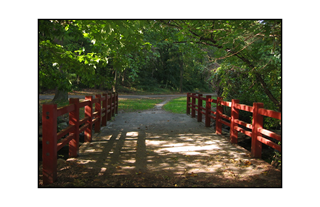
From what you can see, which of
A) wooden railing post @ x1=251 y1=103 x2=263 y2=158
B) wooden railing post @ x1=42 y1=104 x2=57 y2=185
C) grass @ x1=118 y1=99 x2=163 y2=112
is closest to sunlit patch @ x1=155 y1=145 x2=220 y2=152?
wooden railing post @ x1=251 y1=103 x2=263 y2=158

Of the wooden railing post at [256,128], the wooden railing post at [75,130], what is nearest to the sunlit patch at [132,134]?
the wooden railing post at [75,130]

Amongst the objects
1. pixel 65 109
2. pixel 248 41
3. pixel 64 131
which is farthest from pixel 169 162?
pixel 248 41

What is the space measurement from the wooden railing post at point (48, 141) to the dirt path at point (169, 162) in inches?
23.2

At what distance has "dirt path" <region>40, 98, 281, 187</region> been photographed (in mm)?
4180

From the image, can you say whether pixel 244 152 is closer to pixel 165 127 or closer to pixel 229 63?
pixel 229 63

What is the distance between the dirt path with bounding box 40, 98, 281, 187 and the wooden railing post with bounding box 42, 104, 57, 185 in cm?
59

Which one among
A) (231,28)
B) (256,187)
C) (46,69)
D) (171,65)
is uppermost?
(171,65)

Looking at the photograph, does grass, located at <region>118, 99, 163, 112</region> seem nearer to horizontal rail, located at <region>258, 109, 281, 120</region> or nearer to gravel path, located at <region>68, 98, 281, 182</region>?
gravel path, located at <region>68, 98, 281, 182</region>

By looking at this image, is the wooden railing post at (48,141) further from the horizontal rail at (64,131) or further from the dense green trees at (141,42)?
the dense green trees at (141,42)

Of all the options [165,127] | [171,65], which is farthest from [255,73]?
[171,65]

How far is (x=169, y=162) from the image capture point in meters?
5.17

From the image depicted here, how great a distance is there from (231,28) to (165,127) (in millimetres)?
4745

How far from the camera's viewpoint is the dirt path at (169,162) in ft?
13.7

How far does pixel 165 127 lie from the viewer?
9.29 metres
